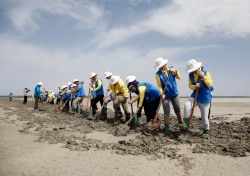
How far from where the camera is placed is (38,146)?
6.29m

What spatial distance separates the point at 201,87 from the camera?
20.9 ft

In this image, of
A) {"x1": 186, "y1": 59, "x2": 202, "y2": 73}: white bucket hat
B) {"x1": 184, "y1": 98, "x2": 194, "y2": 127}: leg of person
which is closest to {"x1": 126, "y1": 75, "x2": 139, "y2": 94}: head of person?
{"x1": 184, "y1": 98, "x2": 194, "y2": 127}: leg of person

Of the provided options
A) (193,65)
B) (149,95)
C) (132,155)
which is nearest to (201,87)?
(193,65)

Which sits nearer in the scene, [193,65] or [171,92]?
[193,65]

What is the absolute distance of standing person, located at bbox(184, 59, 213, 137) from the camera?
6140mm

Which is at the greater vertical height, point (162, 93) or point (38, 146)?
point (162, 93)

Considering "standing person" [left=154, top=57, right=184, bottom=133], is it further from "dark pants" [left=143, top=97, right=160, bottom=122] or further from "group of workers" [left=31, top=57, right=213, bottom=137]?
"dark pants" [left=143, top=97, right=160, bottom=122]

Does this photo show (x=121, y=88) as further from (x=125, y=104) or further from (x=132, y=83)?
(x=132, y=83)

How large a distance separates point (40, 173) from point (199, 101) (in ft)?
12.9

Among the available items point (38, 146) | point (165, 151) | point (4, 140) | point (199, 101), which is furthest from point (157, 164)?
point (4, 140)

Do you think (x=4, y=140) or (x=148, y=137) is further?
(x=4, y=140)

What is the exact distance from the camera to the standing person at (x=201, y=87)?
242 inches

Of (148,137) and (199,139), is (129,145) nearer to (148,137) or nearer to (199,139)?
(148,137)

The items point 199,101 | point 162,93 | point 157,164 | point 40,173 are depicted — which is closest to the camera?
point 40,173
